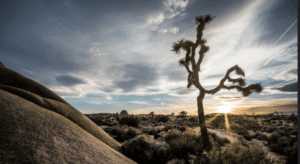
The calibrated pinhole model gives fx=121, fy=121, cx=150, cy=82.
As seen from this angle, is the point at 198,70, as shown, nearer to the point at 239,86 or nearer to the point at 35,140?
the point at 239,86

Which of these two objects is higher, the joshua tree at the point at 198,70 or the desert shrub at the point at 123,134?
the joshua tree at the point at 198,70

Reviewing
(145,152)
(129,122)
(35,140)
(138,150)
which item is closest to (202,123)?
(145,152)

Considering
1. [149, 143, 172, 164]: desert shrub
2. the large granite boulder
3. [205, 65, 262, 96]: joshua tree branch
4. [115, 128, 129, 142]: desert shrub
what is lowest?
[115, 128, 129, 142]: desert shrub

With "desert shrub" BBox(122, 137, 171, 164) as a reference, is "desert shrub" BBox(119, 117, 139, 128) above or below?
below

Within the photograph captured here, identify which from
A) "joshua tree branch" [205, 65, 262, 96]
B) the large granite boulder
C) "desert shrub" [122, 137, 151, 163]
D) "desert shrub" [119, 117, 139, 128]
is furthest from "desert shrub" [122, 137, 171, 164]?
"desert shrub" [119, 117, 139, 128]

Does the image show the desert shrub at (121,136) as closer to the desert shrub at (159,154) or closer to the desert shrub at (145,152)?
the desert shrub at (145,152)

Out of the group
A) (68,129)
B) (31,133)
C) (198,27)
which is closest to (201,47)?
(198,27)

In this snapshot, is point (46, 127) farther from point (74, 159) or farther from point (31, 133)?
point (74, 159)

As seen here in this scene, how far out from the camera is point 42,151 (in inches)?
106

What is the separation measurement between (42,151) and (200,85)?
1112cm

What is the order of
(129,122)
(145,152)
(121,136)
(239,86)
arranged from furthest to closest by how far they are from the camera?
(129,122) → (239,86) → (121,136) → (145,152)

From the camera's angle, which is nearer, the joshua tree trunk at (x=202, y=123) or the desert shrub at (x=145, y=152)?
the desert shrub at (x=145, y=152)

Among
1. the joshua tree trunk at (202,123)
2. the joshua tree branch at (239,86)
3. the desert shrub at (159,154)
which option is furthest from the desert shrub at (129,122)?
the desert shrub at (159,154)

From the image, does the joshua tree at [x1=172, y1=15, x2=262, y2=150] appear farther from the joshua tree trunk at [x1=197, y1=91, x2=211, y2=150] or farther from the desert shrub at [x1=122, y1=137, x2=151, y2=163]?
the desert shrub at [x1=122, y1=137, x2=151, y2=163]
